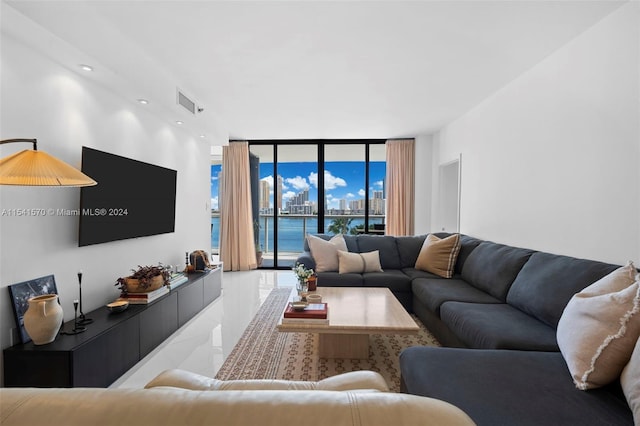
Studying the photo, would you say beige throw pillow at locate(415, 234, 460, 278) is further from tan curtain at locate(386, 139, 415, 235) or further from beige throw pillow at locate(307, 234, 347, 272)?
tan curtain at locate(386, 139, 415, 235)

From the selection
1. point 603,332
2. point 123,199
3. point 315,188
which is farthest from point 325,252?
point 603,332

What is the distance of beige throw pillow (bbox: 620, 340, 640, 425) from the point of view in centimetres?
116

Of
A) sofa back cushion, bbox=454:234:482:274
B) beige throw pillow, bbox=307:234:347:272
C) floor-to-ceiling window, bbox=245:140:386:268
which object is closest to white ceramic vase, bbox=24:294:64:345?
beige throw pillow, bbox=307:234:347:272

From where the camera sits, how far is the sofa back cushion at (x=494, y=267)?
2.76m

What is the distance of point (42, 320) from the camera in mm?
1900

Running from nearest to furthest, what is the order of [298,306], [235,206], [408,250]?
1. [298,306]
2. [408,250]
3. [235,206]

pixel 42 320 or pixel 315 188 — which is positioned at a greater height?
pixel 315 188

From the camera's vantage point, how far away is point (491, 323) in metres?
2.16

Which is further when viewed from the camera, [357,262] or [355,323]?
[357,262]

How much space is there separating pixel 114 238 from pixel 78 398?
8.58ft

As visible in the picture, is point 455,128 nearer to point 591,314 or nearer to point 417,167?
point 417,167

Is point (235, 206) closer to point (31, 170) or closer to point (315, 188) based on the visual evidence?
point (315, 188)

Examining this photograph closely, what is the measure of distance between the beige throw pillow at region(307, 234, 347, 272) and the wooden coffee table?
0.79 metres

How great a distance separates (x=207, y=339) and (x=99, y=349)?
1.08m
